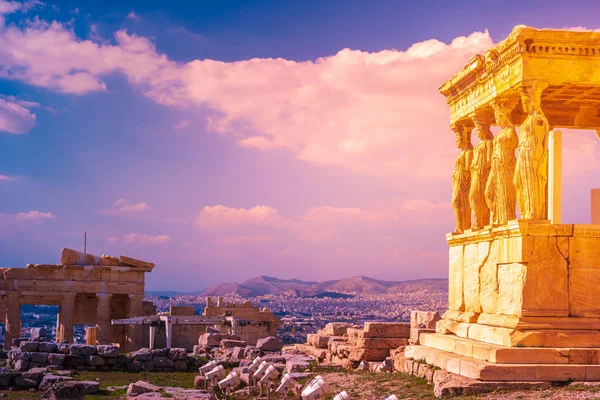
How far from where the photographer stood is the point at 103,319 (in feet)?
121

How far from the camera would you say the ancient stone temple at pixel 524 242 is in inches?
501

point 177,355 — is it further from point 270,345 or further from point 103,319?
point 103,319

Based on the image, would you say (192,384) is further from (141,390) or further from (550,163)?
(550,163)

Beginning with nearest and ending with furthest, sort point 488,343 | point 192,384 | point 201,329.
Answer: point 488,343 < point 192,384 < point 201,329

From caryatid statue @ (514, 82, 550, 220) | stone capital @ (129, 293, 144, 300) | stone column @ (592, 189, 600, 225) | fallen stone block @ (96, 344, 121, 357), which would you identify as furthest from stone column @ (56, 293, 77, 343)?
caryatid statue @ (514, 82, 550, 220)

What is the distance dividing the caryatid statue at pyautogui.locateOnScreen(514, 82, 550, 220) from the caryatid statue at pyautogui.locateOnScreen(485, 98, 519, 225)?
687 mm

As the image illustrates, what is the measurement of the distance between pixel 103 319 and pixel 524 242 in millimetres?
26891

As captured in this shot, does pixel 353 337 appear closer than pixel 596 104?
No

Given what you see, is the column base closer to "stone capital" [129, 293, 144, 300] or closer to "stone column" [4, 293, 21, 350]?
"stone capital" [129, 293, 144, 300]

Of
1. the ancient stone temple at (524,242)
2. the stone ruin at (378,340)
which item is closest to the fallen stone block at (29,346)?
the stone ruin at (378,340)

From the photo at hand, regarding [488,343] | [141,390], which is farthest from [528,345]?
[141,390]

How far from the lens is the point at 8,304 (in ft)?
→ 120

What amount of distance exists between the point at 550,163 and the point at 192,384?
9.67 m

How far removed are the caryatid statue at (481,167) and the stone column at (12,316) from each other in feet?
84.4
